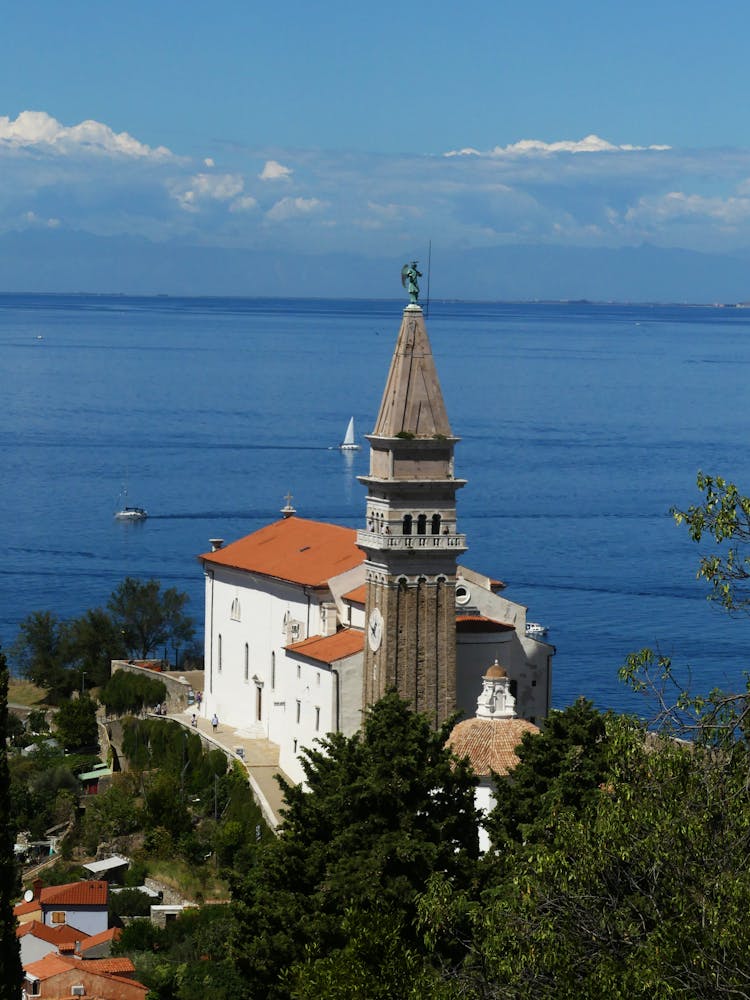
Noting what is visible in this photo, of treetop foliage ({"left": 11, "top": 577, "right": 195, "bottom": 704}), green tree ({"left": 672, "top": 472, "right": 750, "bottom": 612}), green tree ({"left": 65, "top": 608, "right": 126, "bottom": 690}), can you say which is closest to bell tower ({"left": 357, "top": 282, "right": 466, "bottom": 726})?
treetop foliage ({"left": 11, "top": 577, "right": 195, "bottom": 704})

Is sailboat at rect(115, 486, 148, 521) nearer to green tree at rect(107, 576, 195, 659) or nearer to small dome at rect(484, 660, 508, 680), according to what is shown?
green tree at rect(107, 576, 195, 659)

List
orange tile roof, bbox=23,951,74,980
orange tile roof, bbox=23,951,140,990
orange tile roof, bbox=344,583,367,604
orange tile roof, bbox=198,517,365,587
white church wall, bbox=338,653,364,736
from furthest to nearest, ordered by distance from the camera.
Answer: orange tile roof, bbox=198,517,365,587 → orange tile roof, bbox=344,583,367,604 → white church wall, bbox=338,653,364,736 → orange tile roof, bbox=23,951,74,980 → orange tile roof, bbox=23,951,140,990

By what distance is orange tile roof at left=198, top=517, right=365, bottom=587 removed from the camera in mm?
49281

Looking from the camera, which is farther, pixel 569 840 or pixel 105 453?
pixel 105 453

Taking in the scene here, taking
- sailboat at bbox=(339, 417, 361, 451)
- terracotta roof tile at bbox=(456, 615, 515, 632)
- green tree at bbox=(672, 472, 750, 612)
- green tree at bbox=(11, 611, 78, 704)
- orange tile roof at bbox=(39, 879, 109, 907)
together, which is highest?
green tree at bbox=(672, 472, 750, 612)

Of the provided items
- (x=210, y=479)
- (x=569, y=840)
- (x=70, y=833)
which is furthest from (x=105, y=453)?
(x=569, y=840)

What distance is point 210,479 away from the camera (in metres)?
117

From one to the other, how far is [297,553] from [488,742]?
14159mm

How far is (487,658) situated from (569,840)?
27359 millimetres

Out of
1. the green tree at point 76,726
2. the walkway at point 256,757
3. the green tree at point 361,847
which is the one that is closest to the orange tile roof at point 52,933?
the walkway at point 256,757

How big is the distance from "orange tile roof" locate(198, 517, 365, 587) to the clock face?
4053 millimetres

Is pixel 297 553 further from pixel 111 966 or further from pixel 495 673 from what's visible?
pixel 111 966

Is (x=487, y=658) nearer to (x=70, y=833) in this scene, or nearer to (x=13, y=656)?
(x=70, y=833)

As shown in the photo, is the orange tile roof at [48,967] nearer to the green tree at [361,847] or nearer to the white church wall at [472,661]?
the green tree at [361,847]
